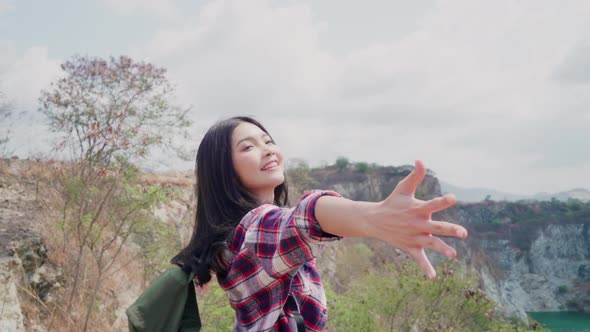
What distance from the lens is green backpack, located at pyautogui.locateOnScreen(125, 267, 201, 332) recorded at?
118cm

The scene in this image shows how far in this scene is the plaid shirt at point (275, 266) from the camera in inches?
40.8

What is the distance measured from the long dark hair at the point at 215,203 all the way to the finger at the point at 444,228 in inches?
21.9

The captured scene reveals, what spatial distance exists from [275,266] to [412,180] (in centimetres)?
40

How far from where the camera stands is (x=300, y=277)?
1.29 metres

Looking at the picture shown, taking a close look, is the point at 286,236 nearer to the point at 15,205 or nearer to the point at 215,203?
the point at 215,203

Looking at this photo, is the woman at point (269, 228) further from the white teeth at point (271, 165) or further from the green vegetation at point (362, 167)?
the green vegetation at point (362, 167)

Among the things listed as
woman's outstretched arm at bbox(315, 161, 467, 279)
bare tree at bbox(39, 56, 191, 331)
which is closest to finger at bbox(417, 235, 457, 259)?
woman's outstretched arm at bbox(315, 161, 467, 279)

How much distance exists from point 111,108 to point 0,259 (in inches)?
66.7

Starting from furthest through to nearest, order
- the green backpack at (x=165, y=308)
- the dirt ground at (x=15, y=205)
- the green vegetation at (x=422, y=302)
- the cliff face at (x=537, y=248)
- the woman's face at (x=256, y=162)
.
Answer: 1. the cliff face at (x=537, y=248)
2. the green vegetation at (x=422, y=302)
3. the dirt ground at (x=15, y=205)
4. the woman's face at (x=256, y=162)
5. the green backpack at (x=165, y=308)

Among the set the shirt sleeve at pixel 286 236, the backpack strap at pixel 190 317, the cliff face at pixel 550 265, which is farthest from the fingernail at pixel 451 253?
the cliff face at pixel 550 265

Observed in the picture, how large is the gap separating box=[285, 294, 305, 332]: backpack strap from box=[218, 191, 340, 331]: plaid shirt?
0.01m

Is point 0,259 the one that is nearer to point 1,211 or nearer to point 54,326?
point 54,326

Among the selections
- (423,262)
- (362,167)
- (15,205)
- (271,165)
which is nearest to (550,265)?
(362,167)

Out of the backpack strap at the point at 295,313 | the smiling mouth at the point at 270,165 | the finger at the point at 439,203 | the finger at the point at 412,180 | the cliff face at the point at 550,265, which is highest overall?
the smiling mouth at the point at 270,165
